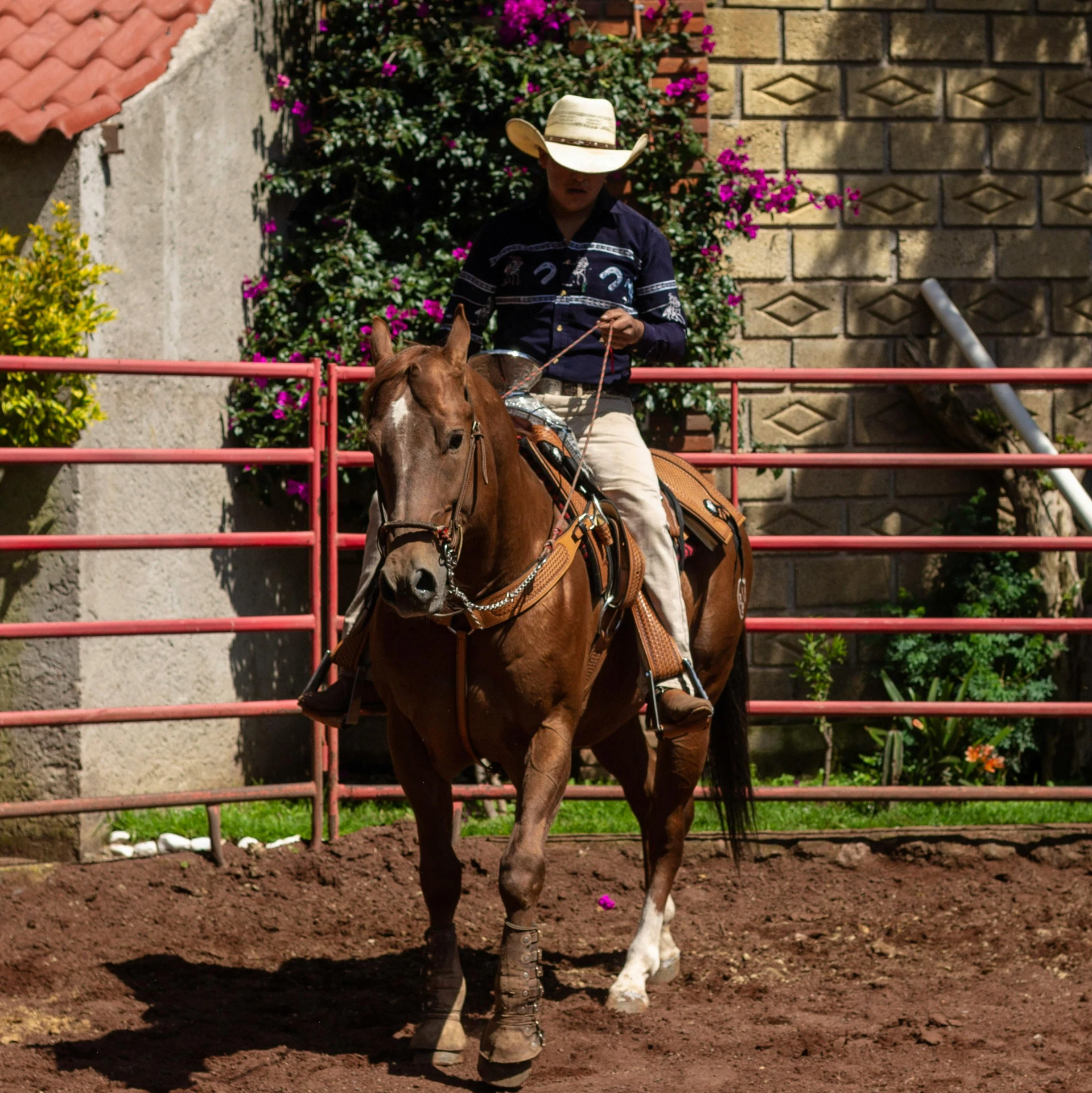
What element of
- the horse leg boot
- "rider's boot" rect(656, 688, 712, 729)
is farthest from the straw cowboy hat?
the horse leg boot

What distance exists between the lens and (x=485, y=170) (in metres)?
8.15

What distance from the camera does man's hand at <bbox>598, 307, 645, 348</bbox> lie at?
15.1 feet

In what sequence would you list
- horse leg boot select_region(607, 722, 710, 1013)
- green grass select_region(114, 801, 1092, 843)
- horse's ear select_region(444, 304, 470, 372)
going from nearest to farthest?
1. horse's ear select_region(444, 304, 470, 372)
2. horse leg boot select_region(607, 722, 710, 1013)
3. green grass select_region(114, 801, 1092, 843)

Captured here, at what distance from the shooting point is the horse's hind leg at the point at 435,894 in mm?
4309

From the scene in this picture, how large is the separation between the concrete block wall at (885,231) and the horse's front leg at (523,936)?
174 inches

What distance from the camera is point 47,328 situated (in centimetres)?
637

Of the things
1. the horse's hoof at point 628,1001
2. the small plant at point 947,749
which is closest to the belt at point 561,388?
the horse's hoof at point 628,1001

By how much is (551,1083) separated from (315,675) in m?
1.58

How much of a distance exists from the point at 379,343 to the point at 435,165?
14.6 feet

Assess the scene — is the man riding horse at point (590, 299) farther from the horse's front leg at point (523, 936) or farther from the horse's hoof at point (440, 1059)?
the horse's hoof at point (440, 1059)

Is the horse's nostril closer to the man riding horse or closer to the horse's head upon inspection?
the horse's head

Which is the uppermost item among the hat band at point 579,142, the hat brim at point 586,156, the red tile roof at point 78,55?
the red tile roof at point 78,55

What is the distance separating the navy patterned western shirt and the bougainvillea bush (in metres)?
2.87

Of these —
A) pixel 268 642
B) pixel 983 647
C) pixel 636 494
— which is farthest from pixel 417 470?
pixel 983 647
